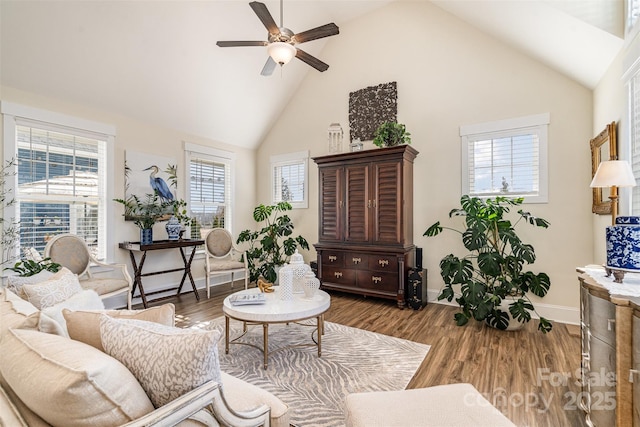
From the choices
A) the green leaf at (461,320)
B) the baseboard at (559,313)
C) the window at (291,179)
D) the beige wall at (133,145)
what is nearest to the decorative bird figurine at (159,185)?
the beige wall at (133,145)

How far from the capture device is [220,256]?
197 inches

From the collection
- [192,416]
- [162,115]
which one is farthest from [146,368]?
[162,115]

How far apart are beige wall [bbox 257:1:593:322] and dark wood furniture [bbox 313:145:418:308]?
0.46 m

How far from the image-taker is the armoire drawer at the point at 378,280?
398cm

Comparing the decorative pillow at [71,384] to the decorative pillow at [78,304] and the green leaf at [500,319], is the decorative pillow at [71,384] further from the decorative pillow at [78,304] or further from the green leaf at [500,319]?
the green leaf at [500,319]

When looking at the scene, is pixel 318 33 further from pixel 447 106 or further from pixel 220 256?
pixel 220 256

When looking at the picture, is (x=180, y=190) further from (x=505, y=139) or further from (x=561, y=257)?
(x=561, y=257)

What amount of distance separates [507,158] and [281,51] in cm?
300

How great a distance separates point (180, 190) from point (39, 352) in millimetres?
4329

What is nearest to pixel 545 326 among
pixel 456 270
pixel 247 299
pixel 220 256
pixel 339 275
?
pixel 456 270

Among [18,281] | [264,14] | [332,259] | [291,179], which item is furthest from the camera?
[291,179]

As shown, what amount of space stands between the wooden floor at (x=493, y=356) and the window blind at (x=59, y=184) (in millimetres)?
1658

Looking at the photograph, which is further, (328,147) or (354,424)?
(328,147)

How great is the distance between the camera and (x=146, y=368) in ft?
3.07
